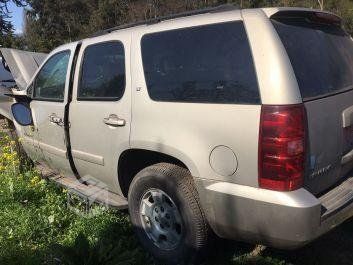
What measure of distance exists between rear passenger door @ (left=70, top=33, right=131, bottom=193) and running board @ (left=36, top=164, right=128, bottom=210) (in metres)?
0.08

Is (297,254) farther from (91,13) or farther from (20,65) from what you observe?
(91,13)

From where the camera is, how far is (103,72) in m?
4.56

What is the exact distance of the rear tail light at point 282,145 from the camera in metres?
3.12

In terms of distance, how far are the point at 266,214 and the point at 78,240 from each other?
147 cm

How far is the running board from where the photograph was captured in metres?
4.47

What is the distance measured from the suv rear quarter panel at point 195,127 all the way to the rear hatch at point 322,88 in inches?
15.6

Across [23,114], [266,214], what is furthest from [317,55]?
[23,114]

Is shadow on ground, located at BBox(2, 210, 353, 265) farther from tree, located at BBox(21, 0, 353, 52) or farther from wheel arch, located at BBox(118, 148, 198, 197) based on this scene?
tree, located at BBox(21, 0, 353, 52)

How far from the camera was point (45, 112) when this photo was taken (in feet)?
17.7

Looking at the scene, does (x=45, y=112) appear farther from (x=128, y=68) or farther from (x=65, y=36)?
(x=65, y=36)

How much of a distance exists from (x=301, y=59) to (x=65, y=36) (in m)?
60.1

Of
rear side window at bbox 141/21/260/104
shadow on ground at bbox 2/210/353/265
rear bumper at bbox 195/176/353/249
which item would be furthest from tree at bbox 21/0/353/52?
rear bumper at bbox 195/176/353/249

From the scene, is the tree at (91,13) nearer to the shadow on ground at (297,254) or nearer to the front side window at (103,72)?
the front side window at (103,72)

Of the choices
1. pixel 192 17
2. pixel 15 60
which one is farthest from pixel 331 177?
pixel 15 60
